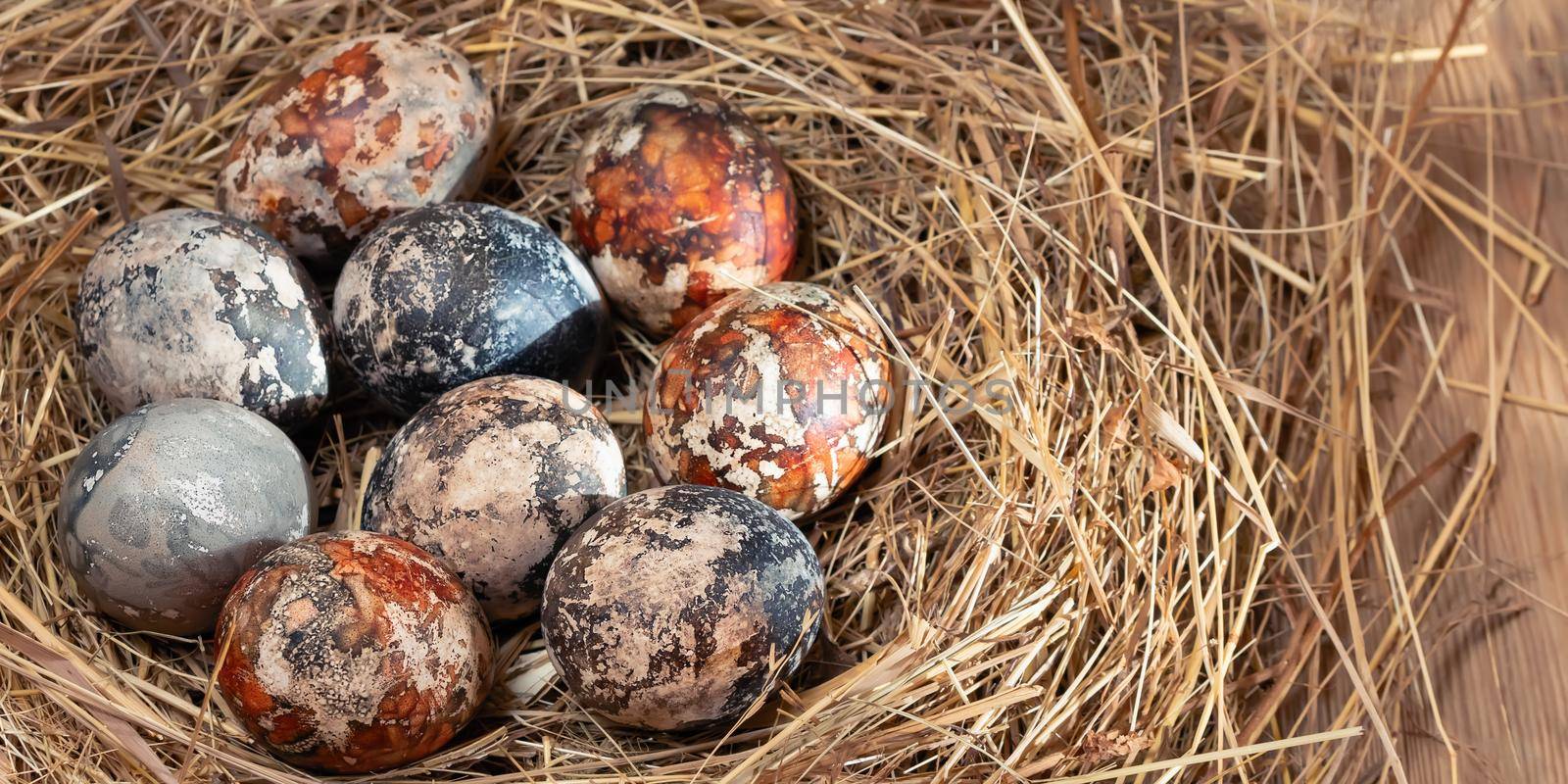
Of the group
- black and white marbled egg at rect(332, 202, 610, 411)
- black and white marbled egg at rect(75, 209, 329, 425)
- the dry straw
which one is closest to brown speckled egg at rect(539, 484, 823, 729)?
the dry straw

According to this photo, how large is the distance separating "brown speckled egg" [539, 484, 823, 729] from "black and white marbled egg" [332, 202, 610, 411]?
1.15 feet

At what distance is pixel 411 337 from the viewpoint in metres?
1.57

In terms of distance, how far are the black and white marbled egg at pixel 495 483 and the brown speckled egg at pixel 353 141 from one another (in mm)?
404

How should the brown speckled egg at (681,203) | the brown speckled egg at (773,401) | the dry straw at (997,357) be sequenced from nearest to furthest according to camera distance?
the dry straw at (997,357) < the brown speckled egg at (773,401) < the brown speckled egg at (681,203)

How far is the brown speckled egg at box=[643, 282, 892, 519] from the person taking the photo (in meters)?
1.49

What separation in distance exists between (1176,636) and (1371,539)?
327mm

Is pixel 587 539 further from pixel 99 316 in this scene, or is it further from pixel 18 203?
pixel 18 203

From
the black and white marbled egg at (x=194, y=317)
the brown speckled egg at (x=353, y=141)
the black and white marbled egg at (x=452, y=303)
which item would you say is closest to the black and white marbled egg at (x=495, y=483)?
the black and white marbled egg at (x=452, y=303)

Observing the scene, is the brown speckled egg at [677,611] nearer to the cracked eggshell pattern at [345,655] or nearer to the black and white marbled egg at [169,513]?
the cracked eggshell pattern at [345,655]

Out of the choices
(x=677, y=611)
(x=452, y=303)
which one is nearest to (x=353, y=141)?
(x=452, y=303)

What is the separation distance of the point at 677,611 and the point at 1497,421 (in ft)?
3.61

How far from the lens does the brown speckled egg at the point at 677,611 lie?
1.30 metres

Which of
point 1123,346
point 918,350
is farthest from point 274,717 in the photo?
point 1123,346

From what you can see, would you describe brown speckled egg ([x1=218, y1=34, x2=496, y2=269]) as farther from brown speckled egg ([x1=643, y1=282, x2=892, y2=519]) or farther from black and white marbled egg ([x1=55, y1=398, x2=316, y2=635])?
brown speckled egg ([x1=643, y1=282, x2=892, y2=519])
